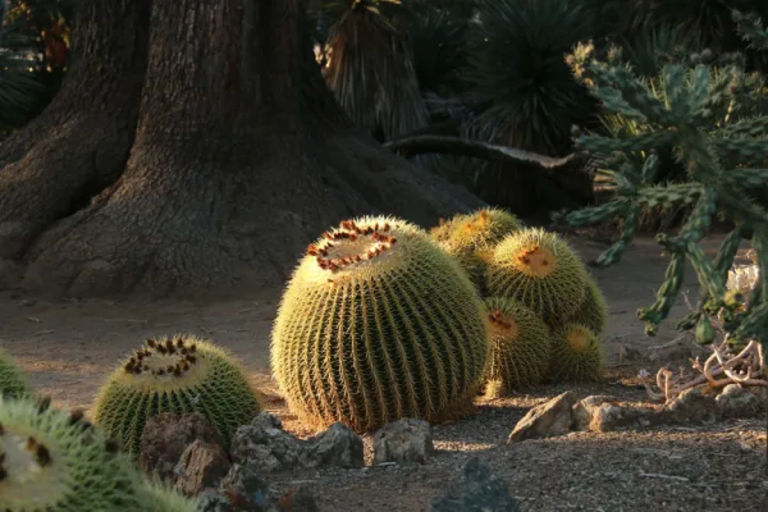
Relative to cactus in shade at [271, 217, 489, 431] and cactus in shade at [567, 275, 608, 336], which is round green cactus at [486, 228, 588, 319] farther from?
cactus in shade at [271, 217, 489, 431]

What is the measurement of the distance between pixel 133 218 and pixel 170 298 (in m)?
1.03

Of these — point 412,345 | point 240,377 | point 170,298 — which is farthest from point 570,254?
point 170,298

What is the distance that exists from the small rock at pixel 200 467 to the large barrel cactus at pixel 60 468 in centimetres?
172

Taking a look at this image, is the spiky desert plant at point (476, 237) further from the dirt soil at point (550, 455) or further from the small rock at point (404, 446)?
the small rock at point (404, 446)

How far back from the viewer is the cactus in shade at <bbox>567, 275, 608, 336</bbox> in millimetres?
6855

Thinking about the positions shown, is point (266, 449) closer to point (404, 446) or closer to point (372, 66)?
point (404, 446)

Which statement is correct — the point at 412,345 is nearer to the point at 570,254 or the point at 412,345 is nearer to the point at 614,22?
the point at 570,254

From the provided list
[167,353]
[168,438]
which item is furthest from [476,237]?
[168,438]

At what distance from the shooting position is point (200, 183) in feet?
37.6

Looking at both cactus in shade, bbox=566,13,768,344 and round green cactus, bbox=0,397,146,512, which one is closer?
round green cactus, bbox=0,397,146,512

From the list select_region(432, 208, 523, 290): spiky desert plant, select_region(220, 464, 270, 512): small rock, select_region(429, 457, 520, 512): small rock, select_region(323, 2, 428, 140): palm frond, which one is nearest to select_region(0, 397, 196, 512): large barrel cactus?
select_region(220, 464, 270, 512): small rock

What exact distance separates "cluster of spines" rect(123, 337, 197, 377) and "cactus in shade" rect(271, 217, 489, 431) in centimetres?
60

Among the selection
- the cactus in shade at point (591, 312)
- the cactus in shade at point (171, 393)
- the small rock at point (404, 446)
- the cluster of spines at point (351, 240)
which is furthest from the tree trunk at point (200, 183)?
the small rock at point (404, 446)

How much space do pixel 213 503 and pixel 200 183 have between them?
866cm
